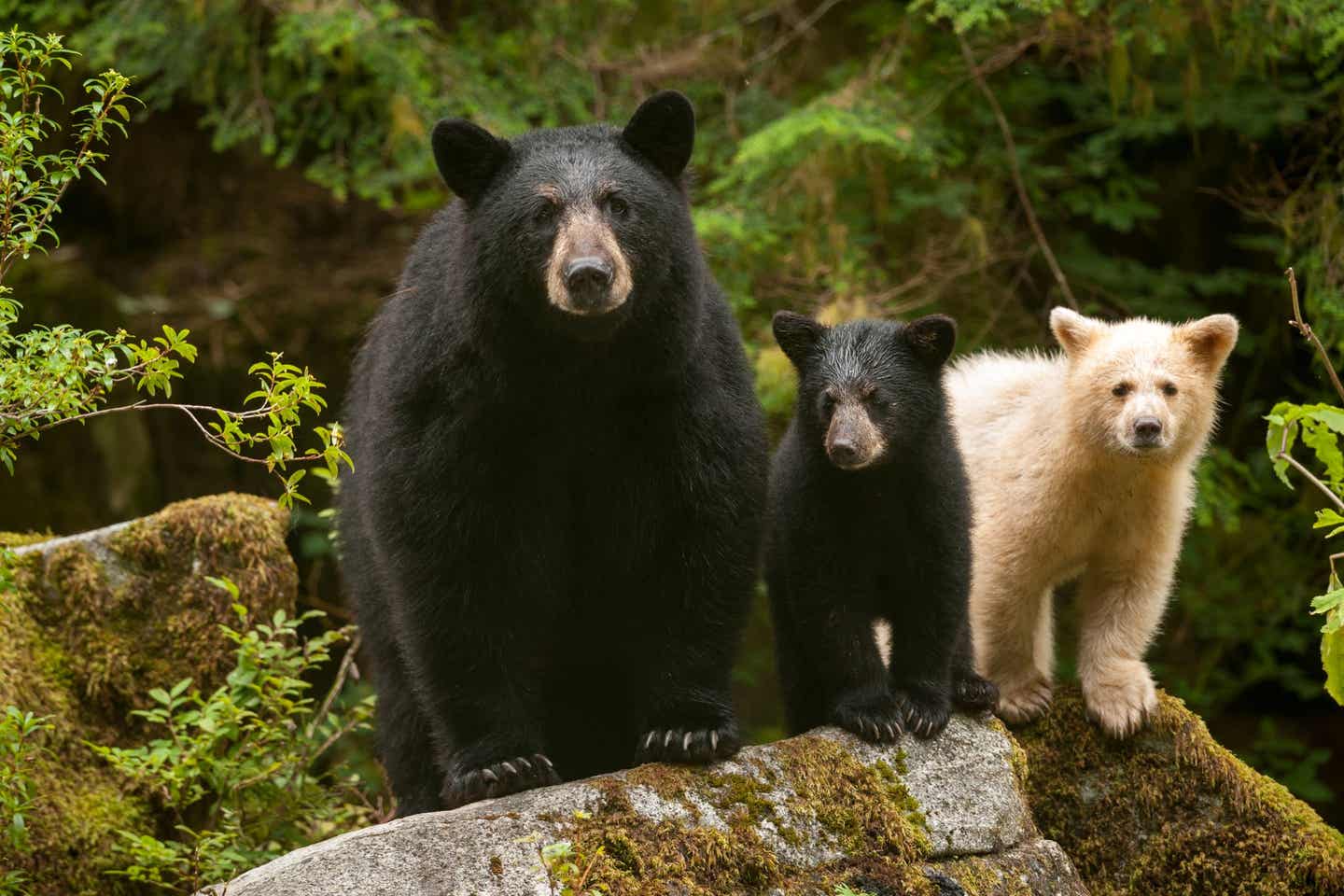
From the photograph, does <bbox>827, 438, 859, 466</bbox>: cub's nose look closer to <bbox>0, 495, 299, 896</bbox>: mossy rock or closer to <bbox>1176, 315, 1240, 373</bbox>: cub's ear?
<bbox>1176, 315, 1240, 373</bbox>: cub's ear

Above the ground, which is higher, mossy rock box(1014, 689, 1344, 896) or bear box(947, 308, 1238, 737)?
A: bear box(947, 308, 1238, 737)

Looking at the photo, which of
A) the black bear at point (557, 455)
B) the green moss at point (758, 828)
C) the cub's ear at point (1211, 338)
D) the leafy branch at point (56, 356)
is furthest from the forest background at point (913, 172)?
the leafy branch at point (56, 356)

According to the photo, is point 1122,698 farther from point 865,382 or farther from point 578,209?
point 578,209

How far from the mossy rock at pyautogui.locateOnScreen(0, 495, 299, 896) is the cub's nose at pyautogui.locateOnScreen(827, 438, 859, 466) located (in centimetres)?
271

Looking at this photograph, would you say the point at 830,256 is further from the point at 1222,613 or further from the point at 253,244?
the point at 253,244

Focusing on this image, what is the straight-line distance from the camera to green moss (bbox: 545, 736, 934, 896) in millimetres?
4352

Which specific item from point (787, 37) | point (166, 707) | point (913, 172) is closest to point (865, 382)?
point (166, 707)

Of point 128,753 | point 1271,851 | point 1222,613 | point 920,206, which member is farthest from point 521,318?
point 1222,613

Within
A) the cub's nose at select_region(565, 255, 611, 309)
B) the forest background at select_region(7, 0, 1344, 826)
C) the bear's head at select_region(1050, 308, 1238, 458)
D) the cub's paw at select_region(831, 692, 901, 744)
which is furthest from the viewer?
the forest background at select_region(7, 0, 1344, 826)

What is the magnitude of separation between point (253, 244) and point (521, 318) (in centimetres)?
960

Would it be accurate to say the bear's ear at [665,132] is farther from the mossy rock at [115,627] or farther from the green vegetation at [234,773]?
the mossy rock at [115,627]

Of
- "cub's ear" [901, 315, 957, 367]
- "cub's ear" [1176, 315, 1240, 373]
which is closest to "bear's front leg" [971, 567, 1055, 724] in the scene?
"cub's ear" [901, 315, 957, 367]

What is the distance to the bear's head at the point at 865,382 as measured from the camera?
5.18 m

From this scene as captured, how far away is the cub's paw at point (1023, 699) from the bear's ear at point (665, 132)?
2372mm
